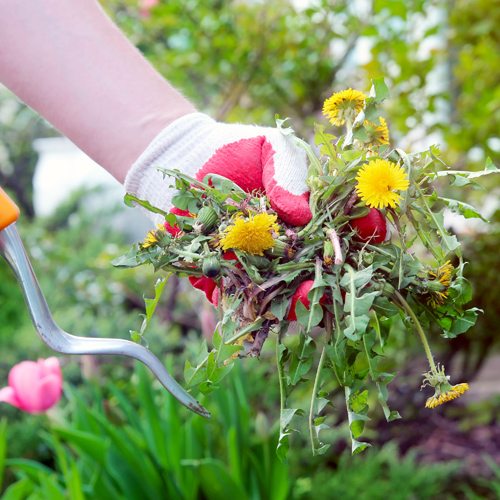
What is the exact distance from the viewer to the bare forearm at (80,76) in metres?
0.78

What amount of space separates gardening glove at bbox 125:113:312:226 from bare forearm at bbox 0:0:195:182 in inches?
1.4

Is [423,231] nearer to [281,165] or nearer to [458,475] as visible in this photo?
[281,165]

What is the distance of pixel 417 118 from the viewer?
195 cm

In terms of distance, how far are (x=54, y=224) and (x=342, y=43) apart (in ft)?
6.76

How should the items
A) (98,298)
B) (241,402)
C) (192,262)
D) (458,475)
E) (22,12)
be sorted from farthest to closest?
(98,298) → (458,475) → (241,402) → (22,12) → (192,262)

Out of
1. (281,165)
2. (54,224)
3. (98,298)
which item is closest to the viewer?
(281,165)

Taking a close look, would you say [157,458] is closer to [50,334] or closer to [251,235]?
[50,334]

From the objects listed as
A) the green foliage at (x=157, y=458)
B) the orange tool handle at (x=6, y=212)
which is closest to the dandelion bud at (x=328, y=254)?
the orange tool handle at (x=6, y=212)

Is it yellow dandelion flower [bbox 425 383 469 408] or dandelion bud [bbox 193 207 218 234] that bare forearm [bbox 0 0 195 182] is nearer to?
dandelion bud [bbox 193 207 218 234]

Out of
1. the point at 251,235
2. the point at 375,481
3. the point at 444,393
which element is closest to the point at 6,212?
the point at 251,235

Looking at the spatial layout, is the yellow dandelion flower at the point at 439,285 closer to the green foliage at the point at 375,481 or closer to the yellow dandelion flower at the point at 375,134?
the yellow dandelion flower at the point at 375,134

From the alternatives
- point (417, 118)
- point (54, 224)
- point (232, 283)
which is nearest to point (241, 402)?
point (232, 283)

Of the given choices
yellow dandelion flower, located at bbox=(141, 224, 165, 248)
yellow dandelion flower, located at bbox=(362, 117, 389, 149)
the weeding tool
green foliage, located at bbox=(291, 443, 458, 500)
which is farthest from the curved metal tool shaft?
green foliage, located at bbox=(291, 443, 458, 500)

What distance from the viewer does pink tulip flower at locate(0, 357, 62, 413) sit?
1144 millimetres
